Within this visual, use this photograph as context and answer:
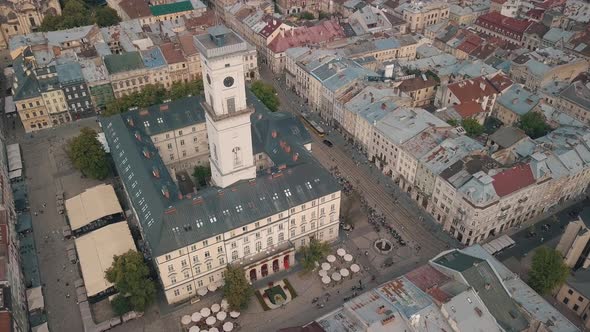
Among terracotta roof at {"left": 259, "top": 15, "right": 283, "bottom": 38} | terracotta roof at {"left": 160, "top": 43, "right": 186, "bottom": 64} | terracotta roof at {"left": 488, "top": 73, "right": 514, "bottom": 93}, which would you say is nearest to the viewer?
terracotta roof at {"left": 488, "top": 73, "right": 514, "bottom": 93}

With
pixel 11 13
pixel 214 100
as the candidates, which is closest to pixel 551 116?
pixel 214 100

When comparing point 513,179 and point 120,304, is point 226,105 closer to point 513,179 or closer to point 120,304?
point 120,304

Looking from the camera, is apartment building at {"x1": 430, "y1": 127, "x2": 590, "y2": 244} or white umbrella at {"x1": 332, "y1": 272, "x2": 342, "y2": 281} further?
apartment building at {"x1": 430, "y1": 127, "x2": 590, "y2": 244}

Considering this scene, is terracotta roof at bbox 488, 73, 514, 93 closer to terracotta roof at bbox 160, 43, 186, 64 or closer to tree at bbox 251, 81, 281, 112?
tree at bbox 251, 81, 281, 112

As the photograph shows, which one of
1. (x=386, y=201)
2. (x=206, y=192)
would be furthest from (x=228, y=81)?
(x=386, y=201)

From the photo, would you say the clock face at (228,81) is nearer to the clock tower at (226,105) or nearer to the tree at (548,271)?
the clock tower at (226,105)

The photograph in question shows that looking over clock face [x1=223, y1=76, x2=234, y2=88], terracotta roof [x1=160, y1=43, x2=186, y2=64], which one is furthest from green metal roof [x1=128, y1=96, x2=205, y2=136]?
clock face [x1=223, y1=76, x2=234, y2=88]

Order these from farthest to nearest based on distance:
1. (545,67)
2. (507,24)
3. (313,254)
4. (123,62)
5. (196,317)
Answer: (507,24) → (545,67) → (123,62) → (313,254) → (196,317)
